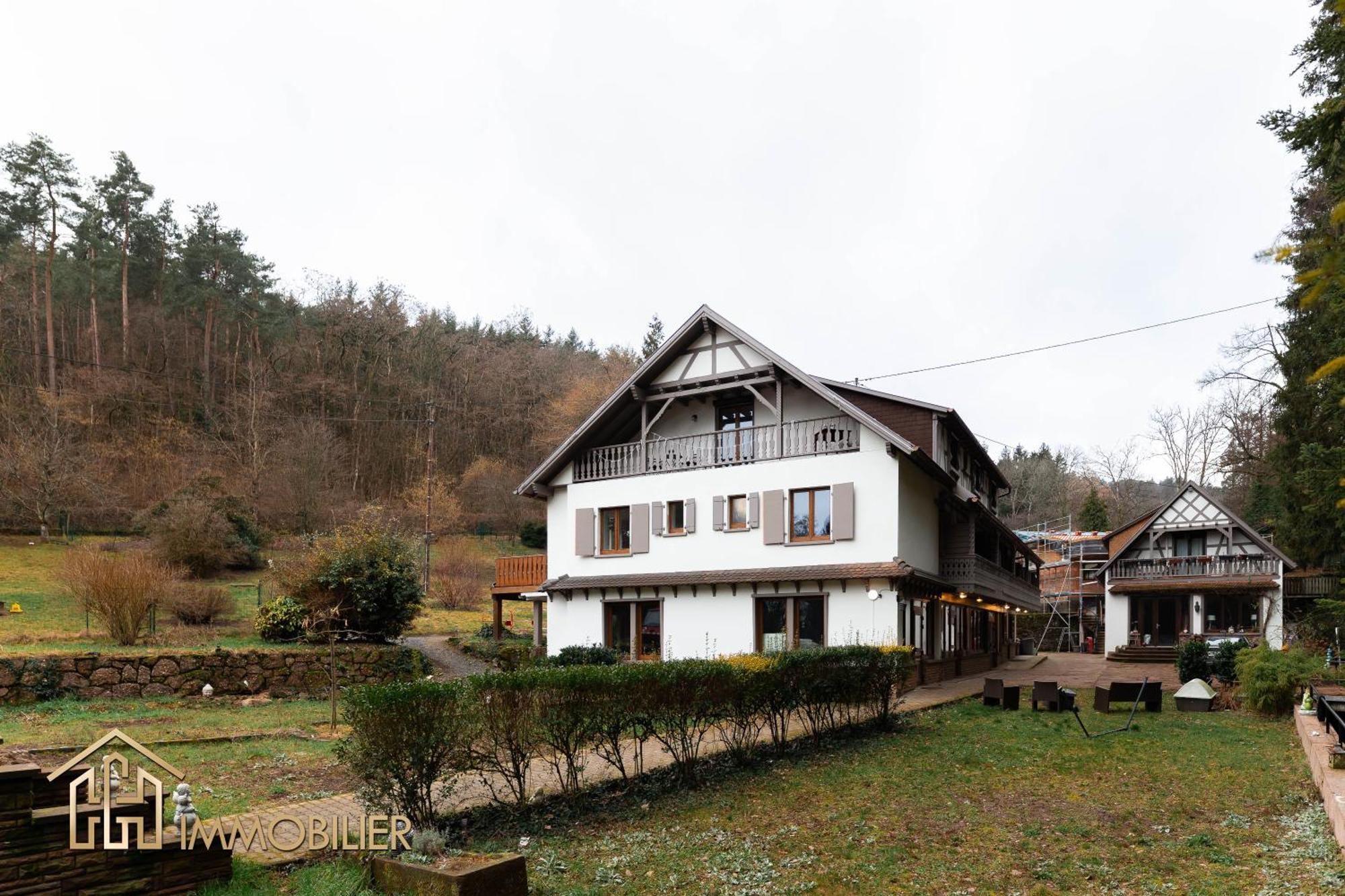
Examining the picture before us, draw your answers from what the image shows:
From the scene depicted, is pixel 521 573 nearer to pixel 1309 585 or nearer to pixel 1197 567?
pixel 1197 567

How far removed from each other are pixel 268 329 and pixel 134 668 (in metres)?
31.5

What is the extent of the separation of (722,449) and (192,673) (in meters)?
12.8

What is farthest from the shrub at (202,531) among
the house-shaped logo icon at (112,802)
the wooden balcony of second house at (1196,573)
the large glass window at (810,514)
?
the wooden balcony of second house at (1196,573)

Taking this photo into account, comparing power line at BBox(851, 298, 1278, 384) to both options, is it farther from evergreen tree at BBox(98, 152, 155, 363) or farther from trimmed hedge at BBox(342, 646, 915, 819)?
evergreen tree at BBox(98, 152, 155, 363)

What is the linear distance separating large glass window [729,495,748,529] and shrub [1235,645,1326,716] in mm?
10889

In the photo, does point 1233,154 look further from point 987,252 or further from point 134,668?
point 134,668

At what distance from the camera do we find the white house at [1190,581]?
32188 millimetres

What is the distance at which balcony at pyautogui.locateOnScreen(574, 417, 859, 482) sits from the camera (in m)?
21.3

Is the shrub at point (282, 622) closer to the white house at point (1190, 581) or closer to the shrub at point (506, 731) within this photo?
the shrub at point (506, 731)

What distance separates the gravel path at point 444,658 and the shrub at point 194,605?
479 cm

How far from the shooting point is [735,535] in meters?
21.9

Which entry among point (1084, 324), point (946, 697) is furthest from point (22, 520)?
point (1084, 324)

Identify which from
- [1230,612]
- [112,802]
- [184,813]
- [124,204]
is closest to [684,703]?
[184,813]

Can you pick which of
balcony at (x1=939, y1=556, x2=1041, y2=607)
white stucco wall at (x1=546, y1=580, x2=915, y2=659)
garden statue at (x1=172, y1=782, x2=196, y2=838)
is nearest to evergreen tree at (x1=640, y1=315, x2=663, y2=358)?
balcony at (x1=939, y1=556, x2=1041, y2=607)
